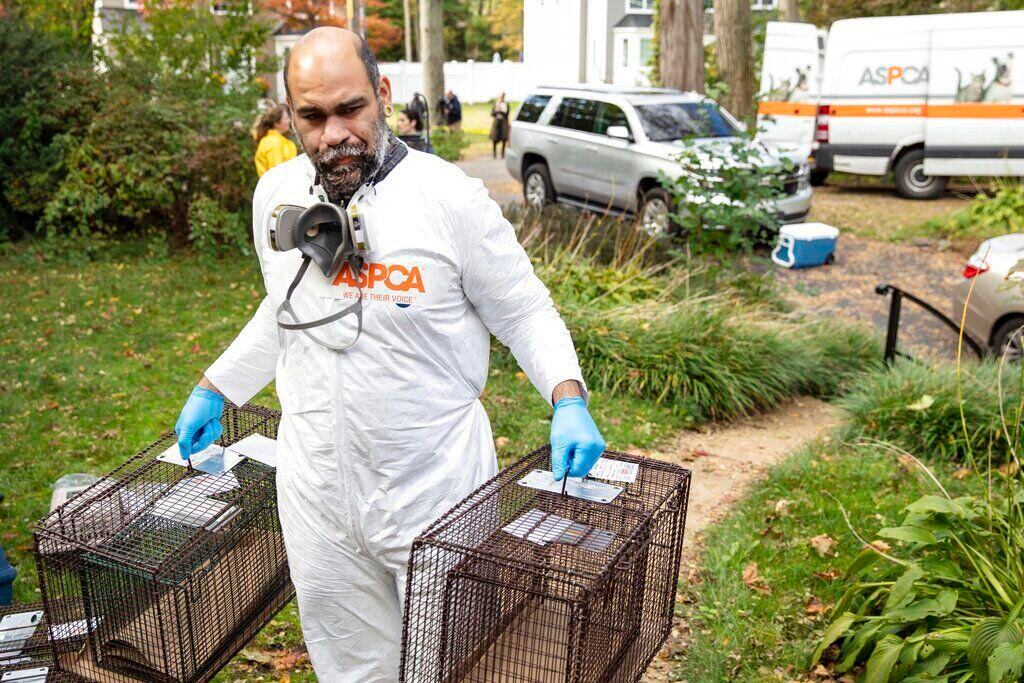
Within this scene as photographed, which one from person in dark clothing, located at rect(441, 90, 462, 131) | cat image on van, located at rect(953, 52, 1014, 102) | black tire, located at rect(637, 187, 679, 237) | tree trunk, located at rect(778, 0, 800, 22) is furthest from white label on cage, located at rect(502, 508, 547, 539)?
tree trunk, located at rect(778, 0, 800, 22)

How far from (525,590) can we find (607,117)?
10.4m

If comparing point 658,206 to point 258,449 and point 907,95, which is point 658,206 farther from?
point 258,449

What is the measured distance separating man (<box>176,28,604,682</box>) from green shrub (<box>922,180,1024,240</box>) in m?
10.8

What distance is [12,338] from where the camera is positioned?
758 centimetres

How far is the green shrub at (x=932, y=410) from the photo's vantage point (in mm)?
5453

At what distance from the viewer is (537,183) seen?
13.0 metres

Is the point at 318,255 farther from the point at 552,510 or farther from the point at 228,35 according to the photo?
the point at 228,35

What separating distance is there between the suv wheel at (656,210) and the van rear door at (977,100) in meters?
5.31

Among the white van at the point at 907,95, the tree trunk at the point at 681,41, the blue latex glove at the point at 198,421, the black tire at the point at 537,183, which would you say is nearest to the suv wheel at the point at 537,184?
the black tire at the point at 537,183

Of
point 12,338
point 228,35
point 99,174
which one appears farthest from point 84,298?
point 228,35

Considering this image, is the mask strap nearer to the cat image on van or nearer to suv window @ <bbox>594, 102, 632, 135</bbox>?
suv window @ <bbox>594, 102, 632, 135</bbox>

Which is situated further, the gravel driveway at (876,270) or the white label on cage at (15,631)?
the gravel driveway at (876,270)

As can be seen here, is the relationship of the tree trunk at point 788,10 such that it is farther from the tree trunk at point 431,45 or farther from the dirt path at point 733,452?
the dirt path at point 733,452

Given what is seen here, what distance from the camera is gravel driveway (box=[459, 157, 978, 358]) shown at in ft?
28.6
